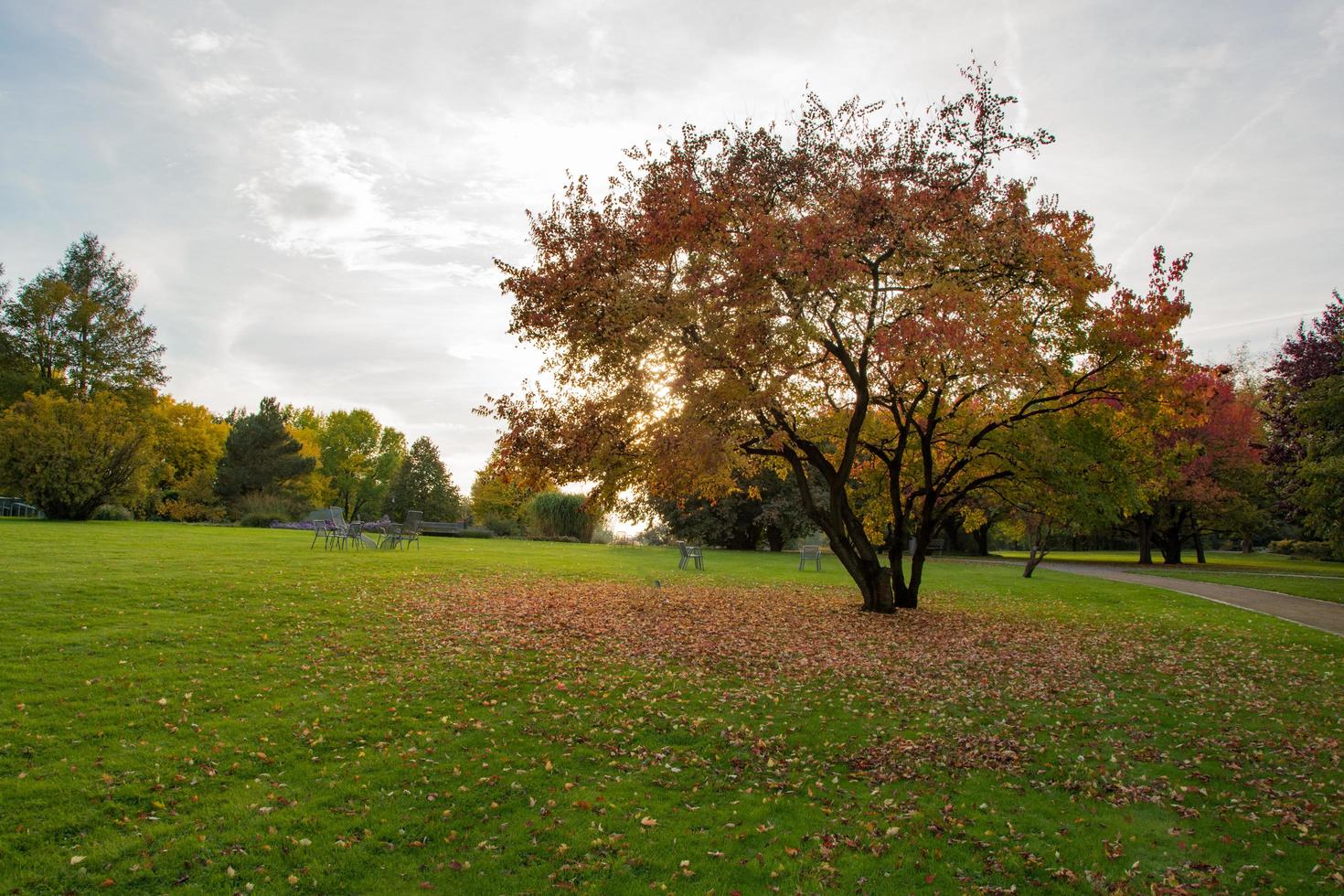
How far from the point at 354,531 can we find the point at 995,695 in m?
20.4

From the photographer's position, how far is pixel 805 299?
13914 mm

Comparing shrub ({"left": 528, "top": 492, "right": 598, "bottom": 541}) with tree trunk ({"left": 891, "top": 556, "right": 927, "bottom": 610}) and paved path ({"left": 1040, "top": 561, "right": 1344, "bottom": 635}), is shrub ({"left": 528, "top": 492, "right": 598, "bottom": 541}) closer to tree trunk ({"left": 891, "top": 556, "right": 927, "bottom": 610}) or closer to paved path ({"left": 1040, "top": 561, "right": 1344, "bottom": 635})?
paved path ({"left": 1040, "top": 561, "right": 1344, "bottom": 635})

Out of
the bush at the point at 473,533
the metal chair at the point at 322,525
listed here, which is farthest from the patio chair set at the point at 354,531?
the bush at the point at 473,533

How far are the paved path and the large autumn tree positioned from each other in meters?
6.48

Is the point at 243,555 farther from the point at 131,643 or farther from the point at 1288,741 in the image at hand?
the point at 1288,741

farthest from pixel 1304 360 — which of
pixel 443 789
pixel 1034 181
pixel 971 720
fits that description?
pixel 443 789

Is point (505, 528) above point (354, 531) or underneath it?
underneath

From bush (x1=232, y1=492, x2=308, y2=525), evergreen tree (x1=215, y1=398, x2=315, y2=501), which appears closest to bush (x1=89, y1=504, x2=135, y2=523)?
bush (x1=232, y1=492, x2=308, y2=525)

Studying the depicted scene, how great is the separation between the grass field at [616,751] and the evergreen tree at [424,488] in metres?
44.5

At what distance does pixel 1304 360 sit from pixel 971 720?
24.5 meters

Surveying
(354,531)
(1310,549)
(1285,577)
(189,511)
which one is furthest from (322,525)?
(1310,549)

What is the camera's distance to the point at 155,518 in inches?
1545

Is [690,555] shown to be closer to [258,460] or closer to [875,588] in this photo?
[875,588]

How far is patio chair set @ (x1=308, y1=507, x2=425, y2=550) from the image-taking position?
2341cm
